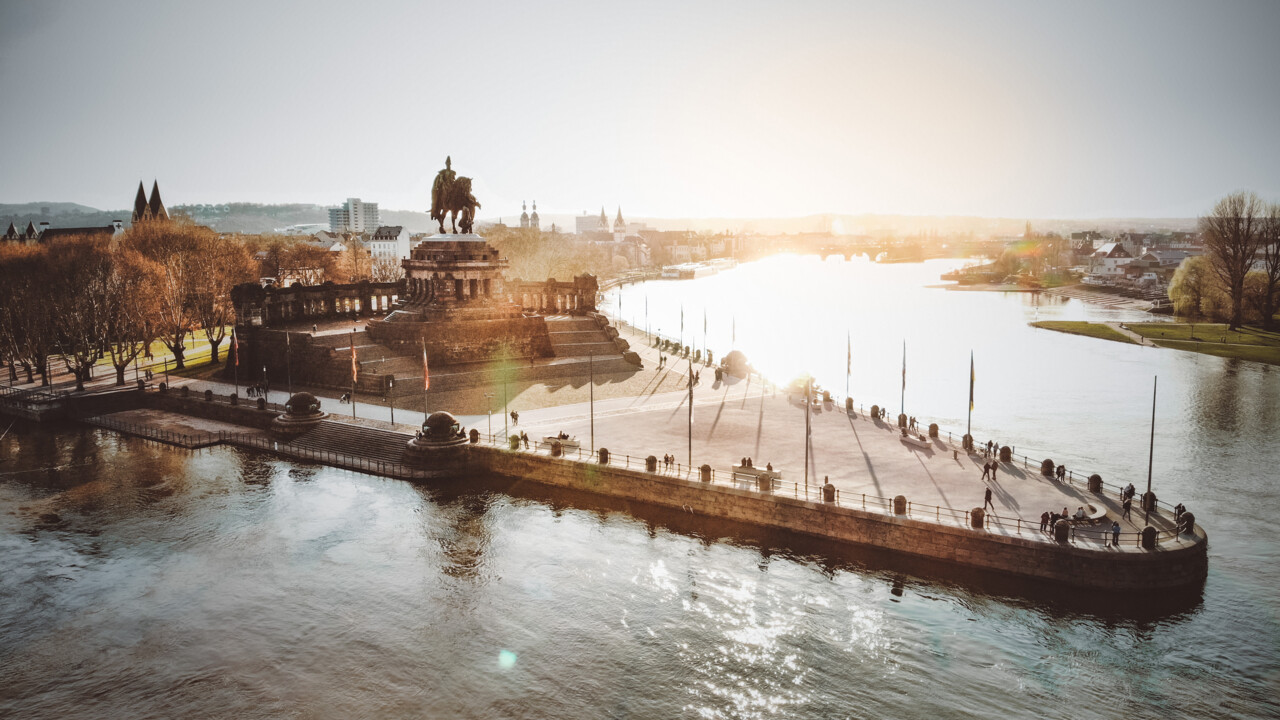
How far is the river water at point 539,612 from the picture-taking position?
25.7 metres

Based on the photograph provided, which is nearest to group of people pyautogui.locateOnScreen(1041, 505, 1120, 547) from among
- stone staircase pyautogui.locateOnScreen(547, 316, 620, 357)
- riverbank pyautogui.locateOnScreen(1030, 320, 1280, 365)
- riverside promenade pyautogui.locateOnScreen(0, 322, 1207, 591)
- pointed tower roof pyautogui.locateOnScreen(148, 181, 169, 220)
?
riverside promenade pyautogui.locateOnScreen(0, 322, 1207, 591)

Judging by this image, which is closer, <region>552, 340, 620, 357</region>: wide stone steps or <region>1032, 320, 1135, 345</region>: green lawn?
Answer: <region>552, 340, 620, 357</region>: wide stone steps

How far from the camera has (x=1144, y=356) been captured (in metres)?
94.1

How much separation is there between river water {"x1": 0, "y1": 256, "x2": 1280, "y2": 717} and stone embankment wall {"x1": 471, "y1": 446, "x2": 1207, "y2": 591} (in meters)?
0.77

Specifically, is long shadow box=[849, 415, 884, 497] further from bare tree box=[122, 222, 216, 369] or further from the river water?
bare tree box=[122, 222, 216, 369]

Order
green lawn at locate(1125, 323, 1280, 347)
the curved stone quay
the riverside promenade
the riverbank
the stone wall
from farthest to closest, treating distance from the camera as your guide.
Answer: green lawn at locate(1125, 323, 1280, 347), the riverbank, the stone wall, the riverside promenade, the curved stone quay

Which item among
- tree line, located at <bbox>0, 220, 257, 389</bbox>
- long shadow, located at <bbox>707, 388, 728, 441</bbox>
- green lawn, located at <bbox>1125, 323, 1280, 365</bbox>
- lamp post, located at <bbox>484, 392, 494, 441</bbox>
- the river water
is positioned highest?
tree line, located at <bbox>0, 220, 257, 389</bbox>

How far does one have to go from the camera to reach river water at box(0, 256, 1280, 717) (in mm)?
25719

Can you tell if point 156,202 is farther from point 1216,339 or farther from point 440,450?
point 1216,339

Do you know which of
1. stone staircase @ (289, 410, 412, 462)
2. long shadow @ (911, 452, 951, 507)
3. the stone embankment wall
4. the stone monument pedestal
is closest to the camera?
the stone embankment wall

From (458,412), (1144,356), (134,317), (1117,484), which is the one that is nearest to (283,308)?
(134,317)

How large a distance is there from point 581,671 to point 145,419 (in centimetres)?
5031

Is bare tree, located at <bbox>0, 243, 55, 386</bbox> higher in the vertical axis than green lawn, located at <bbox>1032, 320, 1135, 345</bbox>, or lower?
higher

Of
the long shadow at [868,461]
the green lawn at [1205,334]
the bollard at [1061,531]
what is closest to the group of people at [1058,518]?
the bollard at [1061,531]
